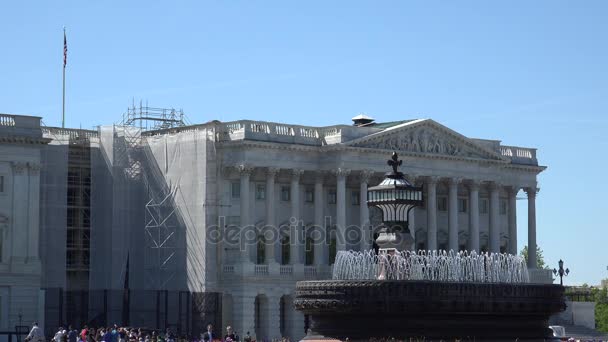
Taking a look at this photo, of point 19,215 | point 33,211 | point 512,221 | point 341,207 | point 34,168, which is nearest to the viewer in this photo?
point 19,215

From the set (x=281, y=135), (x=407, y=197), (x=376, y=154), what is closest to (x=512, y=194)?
(x=376, y=154)

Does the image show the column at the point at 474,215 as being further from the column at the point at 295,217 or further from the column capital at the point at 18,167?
the column capital at the point at 18,167

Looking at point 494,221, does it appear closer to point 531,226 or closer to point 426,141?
point 531,226

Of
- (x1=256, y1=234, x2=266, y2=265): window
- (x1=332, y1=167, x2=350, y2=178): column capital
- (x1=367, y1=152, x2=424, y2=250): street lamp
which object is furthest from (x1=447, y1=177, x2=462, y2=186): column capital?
(x1=367, y1=152, x2=424, y2=250): street lamp

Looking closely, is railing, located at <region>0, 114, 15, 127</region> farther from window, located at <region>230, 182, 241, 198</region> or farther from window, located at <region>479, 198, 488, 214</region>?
window, located at <region>479, 198, 488, 214</region>

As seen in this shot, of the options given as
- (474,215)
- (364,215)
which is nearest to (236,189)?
(364,215)

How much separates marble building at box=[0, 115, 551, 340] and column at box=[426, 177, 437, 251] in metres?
0.74

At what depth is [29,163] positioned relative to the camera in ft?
298

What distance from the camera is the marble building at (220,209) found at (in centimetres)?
9494

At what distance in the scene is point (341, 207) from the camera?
4008 inches

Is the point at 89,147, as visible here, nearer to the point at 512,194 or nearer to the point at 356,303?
the point at 512,194

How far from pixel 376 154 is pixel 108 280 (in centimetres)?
2194

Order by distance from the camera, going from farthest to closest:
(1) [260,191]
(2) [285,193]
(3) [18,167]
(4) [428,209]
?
(4) [428,209], (2) [285,193], (1) [260,191], (3) [18,167]

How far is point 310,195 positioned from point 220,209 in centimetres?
990
